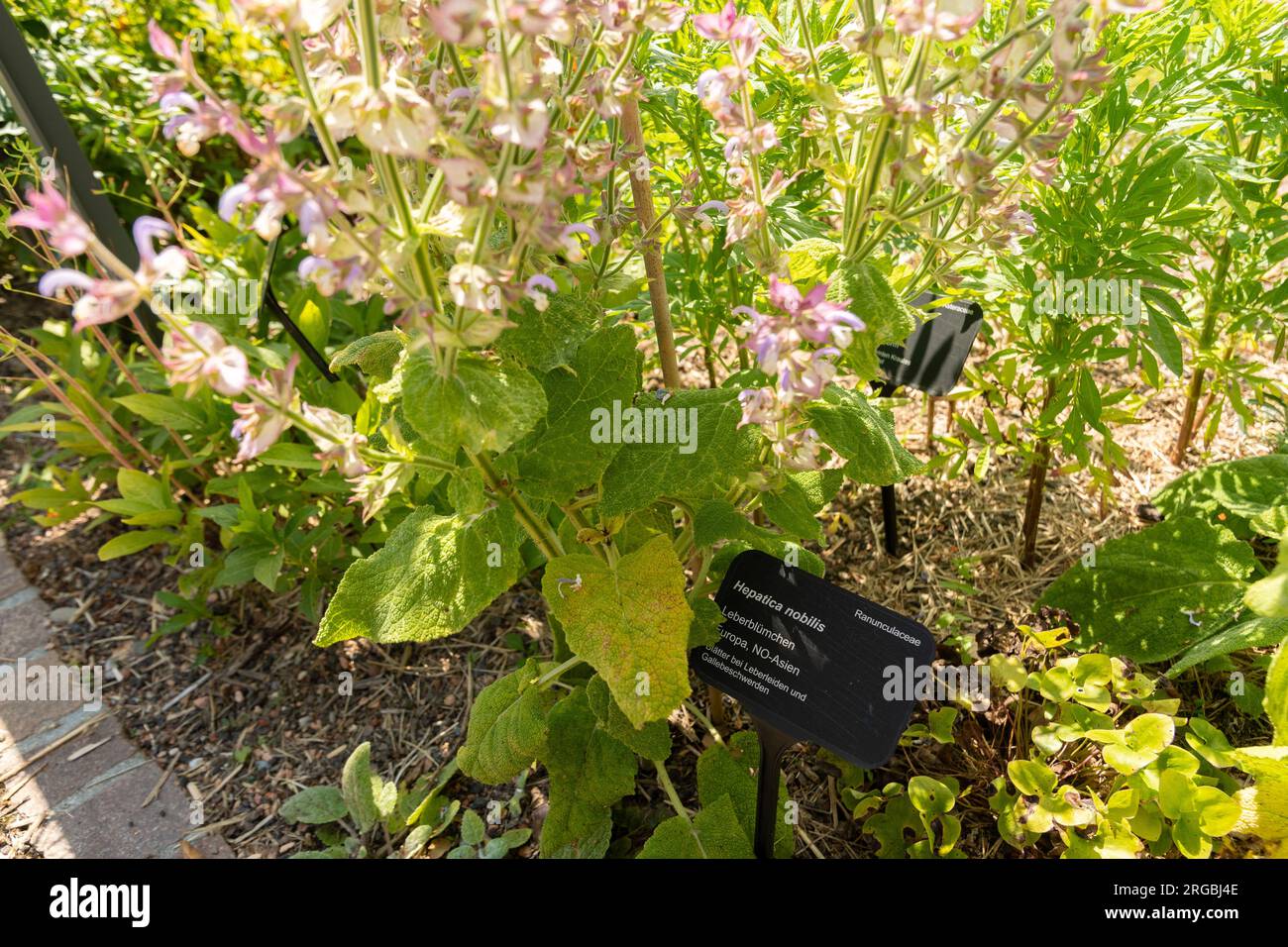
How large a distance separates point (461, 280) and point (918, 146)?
0.74m

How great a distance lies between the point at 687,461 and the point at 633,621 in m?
0.24

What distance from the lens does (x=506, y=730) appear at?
4.73 ft

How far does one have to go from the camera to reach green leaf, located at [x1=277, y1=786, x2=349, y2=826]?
5.77 ft

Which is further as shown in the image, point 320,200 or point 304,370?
point 304,370

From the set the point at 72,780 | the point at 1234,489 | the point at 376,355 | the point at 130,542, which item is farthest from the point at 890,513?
the point at 72,780

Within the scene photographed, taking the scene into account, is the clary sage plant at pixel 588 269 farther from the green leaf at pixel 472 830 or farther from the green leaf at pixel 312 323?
the green leaf at pixel 312 323

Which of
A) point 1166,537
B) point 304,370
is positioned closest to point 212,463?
point 304,370

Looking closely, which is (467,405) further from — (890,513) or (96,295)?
(890,513)

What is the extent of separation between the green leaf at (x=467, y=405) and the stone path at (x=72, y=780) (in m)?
1.30

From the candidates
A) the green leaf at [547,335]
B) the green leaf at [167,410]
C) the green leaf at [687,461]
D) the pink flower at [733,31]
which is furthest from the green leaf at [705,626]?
the green leaf at [167,410]

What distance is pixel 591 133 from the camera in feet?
4.63

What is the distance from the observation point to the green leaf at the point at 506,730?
4.65ft

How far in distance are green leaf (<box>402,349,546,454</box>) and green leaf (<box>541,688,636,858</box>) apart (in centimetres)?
73
